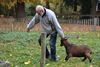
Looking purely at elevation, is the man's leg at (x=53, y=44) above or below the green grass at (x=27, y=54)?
above

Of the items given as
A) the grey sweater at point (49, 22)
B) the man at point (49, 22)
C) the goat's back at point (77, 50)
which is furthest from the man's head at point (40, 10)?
the goat's back at point (77, 50)

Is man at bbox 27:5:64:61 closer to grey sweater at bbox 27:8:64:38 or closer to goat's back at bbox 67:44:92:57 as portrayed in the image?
grey sweater at bbox 27:8:64:38

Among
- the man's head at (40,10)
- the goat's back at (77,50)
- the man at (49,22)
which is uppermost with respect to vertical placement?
the man's head at (40,10)

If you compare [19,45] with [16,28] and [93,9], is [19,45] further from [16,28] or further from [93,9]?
[93,9]

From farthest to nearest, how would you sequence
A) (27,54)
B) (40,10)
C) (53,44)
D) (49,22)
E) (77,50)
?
(27,54)
(53,44)
(77,50)
(49,22)
(40,10)

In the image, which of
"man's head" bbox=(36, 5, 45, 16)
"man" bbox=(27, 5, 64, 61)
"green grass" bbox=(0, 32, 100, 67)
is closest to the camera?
"man's head" bbox=(36, 5, 45, 16)

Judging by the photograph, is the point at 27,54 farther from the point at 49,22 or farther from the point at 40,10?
the point at 40,10

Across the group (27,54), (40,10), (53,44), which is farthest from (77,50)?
(27,54)

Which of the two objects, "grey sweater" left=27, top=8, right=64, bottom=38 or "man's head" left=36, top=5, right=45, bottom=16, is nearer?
"man's head" left=36, top=5, right=45, bottom=16

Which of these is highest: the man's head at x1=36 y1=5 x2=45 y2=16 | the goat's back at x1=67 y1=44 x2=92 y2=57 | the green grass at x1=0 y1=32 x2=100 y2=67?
the man's head at x1=36 y1=5 x2=45 y2=16

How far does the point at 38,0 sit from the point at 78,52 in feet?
76.3

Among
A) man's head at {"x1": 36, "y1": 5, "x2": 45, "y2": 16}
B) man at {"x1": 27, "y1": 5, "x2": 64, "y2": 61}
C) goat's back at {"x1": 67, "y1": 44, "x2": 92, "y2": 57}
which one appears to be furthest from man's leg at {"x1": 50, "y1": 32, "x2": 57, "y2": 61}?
man's head at {"x1": 36, "y1": 5, "x2": 45, "y2": 16}

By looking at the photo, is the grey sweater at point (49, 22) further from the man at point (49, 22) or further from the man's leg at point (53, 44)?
the man's leg at point (53, 44)

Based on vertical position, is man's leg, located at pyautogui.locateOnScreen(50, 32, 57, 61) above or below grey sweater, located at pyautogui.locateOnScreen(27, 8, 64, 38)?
below
